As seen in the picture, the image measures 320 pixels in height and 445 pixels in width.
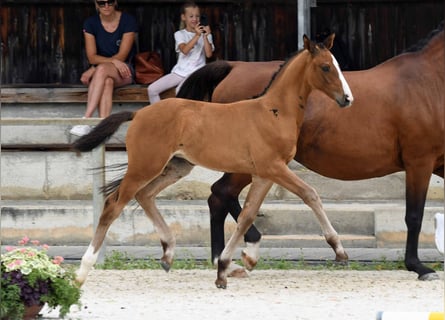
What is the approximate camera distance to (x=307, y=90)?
11.6 meters

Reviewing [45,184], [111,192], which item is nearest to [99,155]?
[111,192]

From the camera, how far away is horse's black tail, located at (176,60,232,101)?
13188 mm

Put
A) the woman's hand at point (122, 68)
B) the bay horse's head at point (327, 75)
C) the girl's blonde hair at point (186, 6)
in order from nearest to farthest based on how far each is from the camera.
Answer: the bay horse's head at point (327, 75) < the girl's blonde hair at point (186, 6) < the woman's hand at point (122, 68)

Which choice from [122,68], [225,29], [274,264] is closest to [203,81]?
[274,264]

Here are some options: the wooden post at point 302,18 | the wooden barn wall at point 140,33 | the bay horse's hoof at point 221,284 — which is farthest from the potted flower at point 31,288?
the wooden barn wall at point 140,33

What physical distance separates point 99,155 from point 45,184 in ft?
12.1

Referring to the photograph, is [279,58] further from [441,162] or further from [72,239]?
[441,162]

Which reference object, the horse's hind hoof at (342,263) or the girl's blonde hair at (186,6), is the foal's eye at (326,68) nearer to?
the horse's hind hoof at (342,263)

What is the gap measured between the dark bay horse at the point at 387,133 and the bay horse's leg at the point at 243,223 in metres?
0.71

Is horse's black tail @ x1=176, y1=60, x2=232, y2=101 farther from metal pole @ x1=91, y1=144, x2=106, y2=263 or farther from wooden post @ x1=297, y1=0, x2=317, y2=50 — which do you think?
wooden post @ x1=297, y1=0, x2=317, y2=50

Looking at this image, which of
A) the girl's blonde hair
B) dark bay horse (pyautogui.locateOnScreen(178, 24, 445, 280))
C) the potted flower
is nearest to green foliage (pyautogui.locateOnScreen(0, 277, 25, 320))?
the potted flower

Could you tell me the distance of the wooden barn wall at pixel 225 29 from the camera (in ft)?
57.1

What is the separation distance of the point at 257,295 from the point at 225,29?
278 inches

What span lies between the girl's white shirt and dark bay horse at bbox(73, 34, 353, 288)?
4764mm
